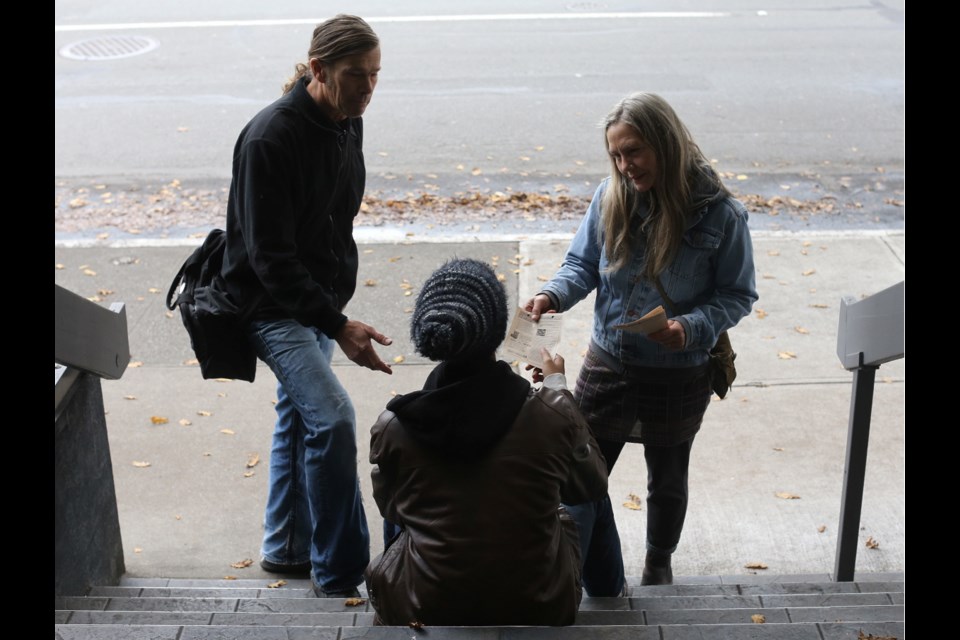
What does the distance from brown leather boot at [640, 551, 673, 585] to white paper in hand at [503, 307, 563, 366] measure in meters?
1.07

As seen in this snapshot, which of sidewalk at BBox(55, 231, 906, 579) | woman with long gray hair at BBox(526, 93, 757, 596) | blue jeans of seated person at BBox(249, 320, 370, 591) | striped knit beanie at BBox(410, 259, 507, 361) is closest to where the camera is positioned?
striped knit beanie at BBox(410, 259, 507, 361)

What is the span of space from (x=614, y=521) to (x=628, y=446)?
172 centimetres

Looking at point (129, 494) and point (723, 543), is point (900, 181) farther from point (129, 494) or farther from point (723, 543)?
point (129, 494)

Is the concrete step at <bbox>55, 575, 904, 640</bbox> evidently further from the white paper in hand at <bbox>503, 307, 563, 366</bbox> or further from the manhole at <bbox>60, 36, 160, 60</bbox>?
the manhole at <bbox>60, 36, 160, 60</bbox>

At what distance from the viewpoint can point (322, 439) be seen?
376 cm

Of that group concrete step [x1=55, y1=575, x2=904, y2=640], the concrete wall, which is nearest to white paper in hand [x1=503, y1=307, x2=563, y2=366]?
concrete step [x1=55, y1=575, x2=904, y2=640]

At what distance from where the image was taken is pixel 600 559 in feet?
12.2

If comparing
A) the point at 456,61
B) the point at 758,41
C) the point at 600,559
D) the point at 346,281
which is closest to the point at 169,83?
the point at 456,61

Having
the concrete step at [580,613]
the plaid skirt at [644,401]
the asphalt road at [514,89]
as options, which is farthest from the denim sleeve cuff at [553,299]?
the asphalt road at [514,89]

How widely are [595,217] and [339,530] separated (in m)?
1.45

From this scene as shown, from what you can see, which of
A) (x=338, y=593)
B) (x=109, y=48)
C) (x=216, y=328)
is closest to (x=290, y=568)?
(x=338, y=593)

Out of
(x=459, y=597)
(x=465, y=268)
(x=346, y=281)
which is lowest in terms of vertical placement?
(x=459, y=597)

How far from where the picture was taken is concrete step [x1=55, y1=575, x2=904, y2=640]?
288cm

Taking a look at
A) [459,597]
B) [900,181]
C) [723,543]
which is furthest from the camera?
[900,181]
